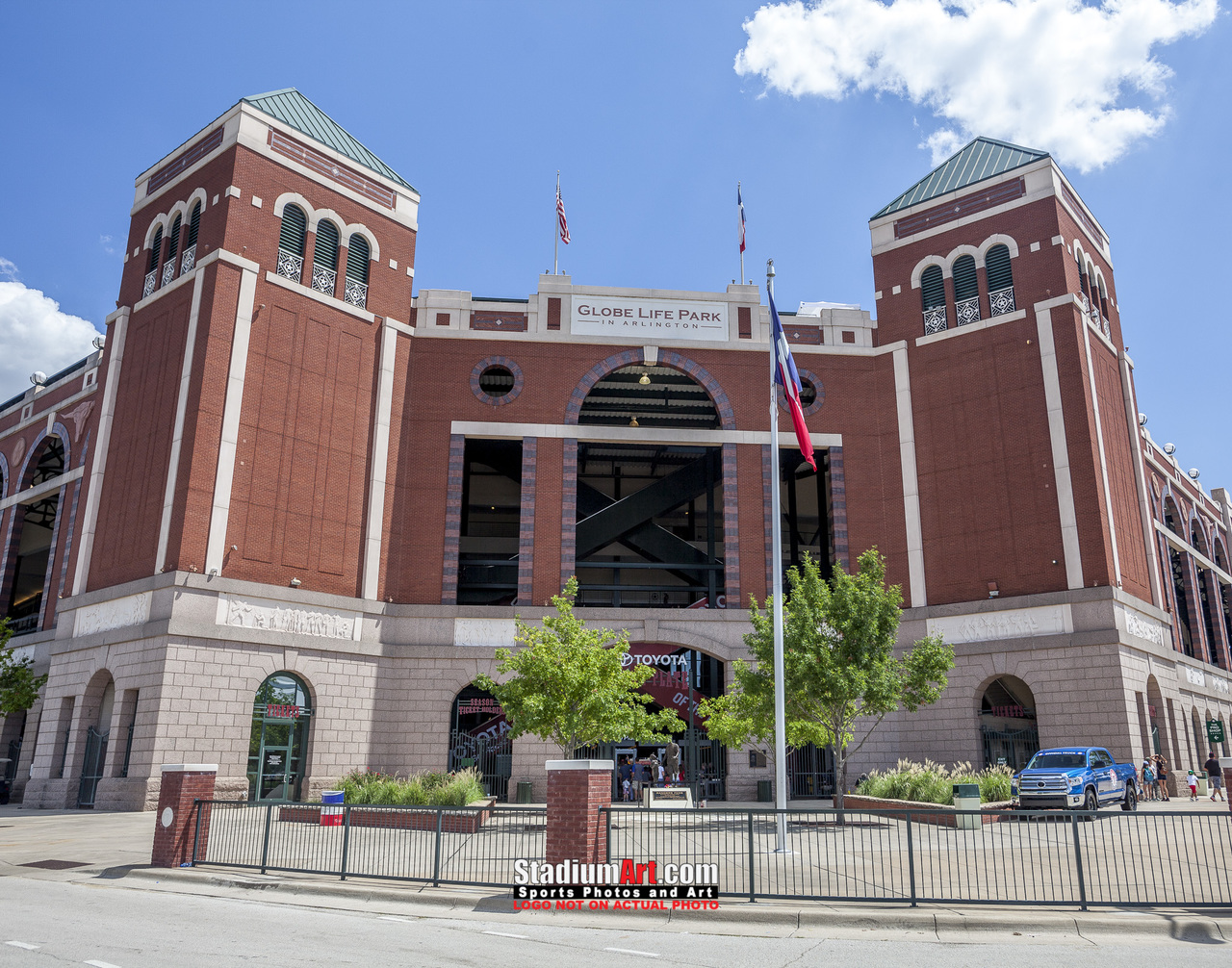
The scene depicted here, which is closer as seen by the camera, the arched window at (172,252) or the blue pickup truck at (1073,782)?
the blue pickup truck at (1073,782)

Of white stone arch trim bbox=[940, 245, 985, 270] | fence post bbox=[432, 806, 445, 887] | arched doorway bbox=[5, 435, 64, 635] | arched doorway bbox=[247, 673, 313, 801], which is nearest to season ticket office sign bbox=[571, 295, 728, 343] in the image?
white stone arch trim bbox=[940, 245, 985, 270]

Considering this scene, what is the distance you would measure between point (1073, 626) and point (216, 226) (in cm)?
3383

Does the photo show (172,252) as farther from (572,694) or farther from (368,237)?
(572,694)

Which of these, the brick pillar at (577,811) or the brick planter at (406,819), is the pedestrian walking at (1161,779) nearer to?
the brick planter at (406,819)

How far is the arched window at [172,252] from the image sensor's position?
36.8 m

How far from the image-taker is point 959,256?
39750 mm

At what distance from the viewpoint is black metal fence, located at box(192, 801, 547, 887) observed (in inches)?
618

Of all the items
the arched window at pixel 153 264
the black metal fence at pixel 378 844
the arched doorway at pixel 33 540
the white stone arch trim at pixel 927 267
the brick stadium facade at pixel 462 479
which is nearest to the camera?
the black metal fence at pixel 378 844

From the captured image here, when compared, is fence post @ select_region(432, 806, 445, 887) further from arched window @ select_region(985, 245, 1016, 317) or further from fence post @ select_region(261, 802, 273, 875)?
arched window @ select_region(985, 245, 1016, 317)

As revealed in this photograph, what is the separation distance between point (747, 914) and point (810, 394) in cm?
3038

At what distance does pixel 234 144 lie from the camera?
35.4 meters

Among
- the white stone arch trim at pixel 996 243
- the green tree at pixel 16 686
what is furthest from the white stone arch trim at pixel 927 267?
the green tree at pixel 16 686

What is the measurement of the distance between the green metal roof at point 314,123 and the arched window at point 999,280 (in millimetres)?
24258

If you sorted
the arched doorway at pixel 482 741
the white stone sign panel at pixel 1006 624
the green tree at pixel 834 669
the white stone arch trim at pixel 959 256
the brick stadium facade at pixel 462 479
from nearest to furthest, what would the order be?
the green tree at pixel 834 669
the brick stadium facade at pixel 462 479
the white stone sign panel at pixel 1006 624
the arched doorway at pixel 482 741
the white stone arch trim at pixel 959 256
